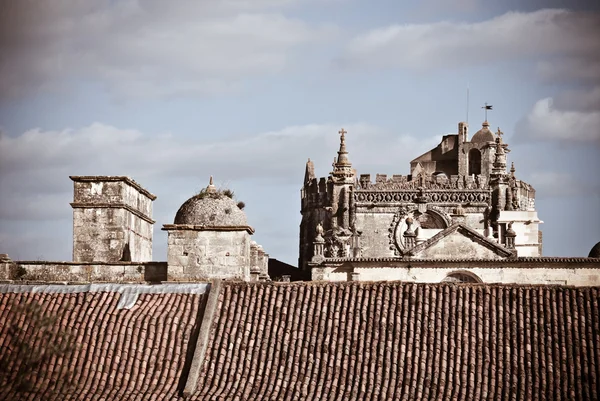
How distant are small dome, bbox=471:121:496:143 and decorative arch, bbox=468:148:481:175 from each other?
76 centimetres

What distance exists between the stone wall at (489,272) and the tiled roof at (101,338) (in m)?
20.6

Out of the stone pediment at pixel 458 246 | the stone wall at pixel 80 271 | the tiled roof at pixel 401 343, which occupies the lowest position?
the tiled roof at pixel 401 343

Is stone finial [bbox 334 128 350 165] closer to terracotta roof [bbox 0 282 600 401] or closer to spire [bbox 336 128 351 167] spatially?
spire [bbox 336 128 351 167]

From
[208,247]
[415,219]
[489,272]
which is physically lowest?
[208,247]

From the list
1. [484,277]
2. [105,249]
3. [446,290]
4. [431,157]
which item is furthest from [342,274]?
[431,157]

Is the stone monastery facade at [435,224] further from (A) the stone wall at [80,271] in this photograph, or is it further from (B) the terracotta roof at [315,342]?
(B) the terracotta roof at [315,342]

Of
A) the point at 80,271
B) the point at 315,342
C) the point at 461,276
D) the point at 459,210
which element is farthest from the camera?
the point at 459,210

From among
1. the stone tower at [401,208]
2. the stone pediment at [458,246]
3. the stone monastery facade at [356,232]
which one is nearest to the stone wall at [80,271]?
the stone monastery facade at [356,232]

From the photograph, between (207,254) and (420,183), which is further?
(420,183)

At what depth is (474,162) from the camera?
9081 centimetres

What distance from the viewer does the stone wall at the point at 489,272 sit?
45.7m

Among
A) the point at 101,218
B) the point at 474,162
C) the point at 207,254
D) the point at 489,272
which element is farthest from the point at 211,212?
the point at 474,162

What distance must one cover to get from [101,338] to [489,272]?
2308 centimetres

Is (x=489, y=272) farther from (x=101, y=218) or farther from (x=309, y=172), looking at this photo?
(x=309, y=172)
